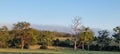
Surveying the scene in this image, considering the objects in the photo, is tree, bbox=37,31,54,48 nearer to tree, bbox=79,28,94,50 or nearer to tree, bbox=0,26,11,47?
tree, bbox=79,28,94,50

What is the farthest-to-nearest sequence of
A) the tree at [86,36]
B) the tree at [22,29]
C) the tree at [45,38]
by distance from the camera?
the tree at [45,38]
the tree at [22,29]
the tree at [86,36]

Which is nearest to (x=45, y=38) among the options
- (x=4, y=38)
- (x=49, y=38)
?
(x=49, y=38)

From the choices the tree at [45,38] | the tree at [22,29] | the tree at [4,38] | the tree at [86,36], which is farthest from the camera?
the tree at [45,38]

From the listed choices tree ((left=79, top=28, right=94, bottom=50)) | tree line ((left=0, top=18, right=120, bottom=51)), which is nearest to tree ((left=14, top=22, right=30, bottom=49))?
tree line ((left=0, top=18, right=120, bottom=51))

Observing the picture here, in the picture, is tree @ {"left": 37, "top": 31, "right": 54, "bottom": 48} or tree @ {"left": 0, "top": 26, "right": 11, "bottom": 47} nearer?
tree @ {"left": 0, "top": 26, "right": 11, "bottom": 47}

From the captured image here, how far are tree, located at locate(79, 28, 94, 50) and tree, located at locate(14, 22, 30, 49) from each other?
16.9 m

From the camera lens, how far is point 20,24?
338 ft

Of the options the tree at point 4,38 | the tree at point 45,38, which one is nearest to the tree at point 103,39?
the tree at point 45,38

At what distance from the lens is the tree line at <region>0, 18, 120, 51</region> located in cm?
9631

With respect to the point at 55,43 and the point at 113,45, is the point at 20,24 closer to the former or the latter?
the point at 55,43

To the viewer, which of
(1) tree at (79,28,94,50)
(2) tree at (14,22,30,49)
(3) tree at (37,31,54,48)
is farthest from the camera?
(3) tree at (37,31,54,48)

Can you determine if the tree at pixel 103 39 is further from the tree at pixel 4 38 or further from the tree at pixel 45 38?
the tree at pixel 4 38

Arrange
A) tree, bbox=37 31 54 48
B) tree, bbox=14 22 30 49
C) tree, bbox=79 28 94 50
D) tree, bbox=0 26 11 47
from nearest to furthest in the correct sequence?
tree, bbox=0 26 11 47, tree, bbox=79 28 94 50, tree, bbox=14 22 30 49, tree, bbox=37 31 54 48

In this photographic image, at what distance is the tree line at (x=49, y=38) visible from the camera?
316ft
